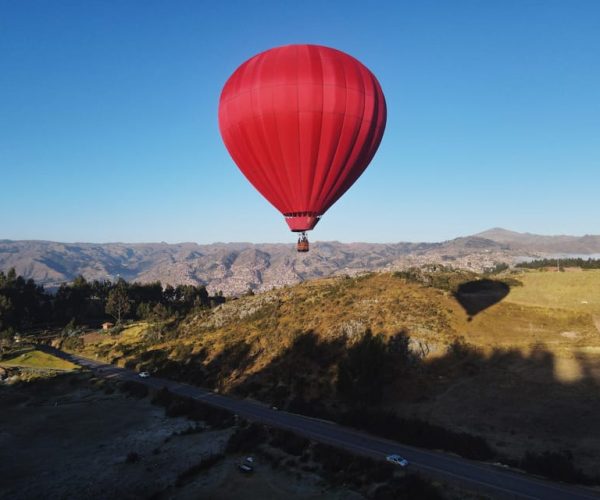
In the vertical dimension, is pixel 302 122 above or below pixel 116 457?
above

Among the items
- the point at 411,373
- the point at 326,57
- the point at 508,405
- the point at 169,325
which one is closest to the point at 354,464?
the point at 508,405

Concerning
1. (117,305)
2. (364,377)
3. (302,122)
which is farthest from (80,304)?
(302,122)

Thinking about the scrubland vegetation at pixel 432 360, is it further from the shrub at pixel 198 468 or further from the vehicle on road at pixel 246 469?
the shrub at pixel 198 468

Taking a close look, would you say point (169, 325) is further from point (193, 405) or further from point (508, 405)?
point (508, 405)

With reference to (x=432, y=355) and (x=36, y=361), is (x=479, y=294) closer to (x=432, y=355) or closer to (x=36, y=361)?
(x=432, y=355)

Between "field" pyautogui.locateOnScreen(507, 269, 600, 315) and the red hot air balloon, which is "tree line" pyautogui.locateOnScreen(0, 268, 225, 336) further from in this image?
the red hot air balloon

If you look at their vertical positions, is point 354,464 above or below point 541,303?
below
